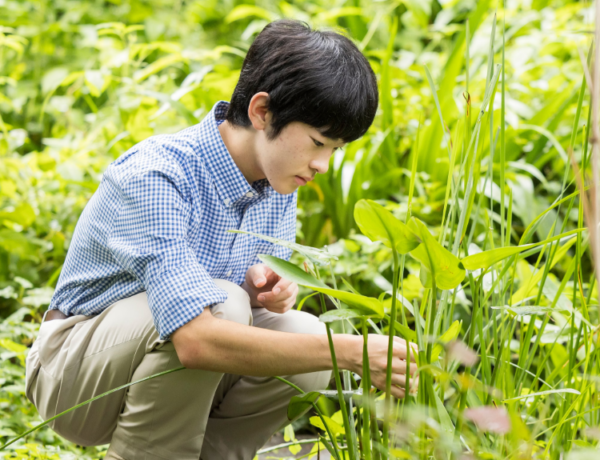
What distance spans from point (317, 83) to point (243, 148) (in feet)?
0.64

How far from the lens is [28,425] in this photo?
1.22 metres

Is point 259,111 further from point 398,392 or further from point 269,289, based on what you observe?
point 398,392

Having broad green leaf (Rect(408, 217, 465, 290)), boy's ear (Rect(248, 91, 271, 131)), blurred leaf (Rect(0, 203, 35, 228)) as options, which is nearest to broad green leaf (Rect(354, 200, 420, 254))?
broad green leaf (Rect(408, 217, 465, 290))

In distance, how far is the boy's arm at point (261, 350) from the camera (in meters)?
0.80

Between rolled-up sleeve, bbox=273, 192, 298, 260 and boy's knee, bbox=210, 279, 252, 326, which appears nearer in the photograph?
boy's knee, bbox=210, 279, 252, 326

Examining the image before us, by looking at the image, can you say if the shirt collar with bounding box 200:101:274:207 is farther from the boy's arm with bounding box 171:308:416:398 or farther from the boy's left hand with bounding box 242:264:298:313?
the boy's arm with bounding box 171:308:416:398

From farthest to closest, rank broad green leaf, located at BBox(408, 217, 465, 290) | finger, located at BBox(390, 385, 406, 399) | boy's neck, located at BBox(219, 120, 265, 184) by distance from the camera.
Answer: boy's neck, located at BBox(219, 120, 265, 184)
finger, located at BBox(390, 385, 406, 399)
broad green leaf, located at BBox(408, 217, 465, 290)

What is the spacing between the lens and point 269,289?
1167mm

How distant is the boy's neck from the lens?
105 centimetres

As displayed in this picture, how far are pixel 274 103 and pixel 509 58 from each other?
1.76 m

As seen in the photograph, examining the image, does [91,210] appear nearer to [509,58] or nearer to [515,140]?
[515,140]

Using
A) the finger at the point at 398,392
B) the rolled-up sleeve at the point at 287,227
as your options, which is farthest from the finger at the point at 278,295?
the finger at the point at 398,392

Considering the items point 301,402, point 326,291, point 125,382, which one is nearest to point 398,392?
point 301,402

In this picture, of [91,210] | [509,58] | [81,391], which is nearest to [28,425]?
[81,391]
